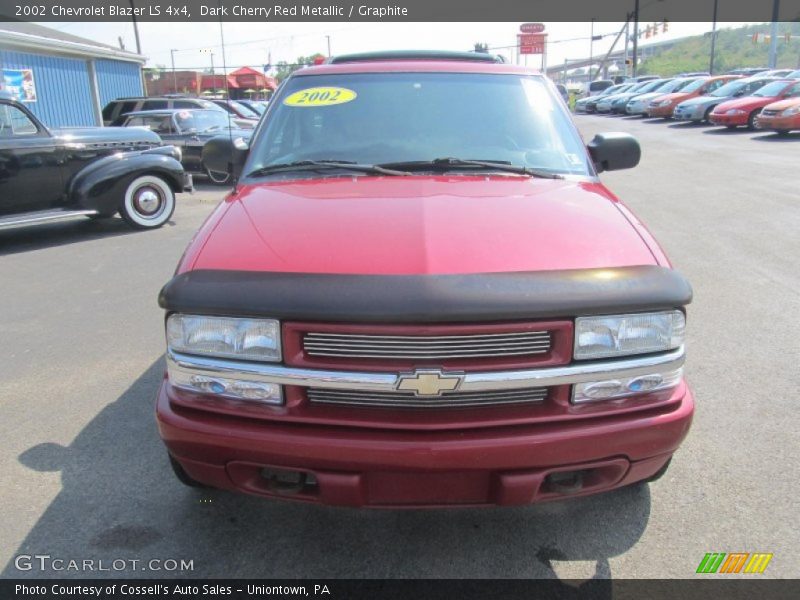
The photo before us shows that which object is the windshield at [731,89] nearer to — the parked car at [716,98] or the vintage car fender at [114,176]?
the parked car at [716,98]

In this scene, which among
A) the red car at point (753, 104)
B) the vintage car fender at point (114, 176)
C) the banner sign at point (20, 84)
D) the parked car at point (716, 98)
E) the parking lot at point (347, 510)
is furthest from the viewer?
the parked car at point (716, 98)

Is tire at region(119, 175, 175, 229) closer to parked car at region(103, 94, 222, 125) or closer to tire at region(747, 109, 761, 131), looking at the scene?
parked car at region(103, 94, 222, 125)

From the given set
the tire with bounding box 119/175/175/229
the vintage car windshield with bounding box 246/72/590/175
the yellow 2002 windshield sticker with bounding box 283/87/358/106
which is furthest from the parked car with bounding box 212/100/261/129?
the vintage car windshield with bounding box 246/72/590/175

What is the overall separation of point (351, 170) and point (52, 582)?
208cm

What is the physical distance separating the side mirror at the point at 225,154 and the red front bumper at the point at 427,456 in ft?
6.38

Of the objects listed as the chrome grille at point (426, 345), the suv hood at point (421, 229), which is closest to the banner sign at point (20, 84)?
the suv hood at point (421, 229)

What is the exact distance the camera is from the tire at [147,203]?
344 inches

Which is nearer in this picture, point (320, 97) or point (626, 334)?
point (626, 334)

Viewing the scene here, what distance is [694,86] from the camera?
2641 cm

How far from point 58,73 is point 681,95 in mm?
23194

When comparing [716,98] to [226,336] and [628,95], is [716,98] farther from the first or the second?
[226,336]

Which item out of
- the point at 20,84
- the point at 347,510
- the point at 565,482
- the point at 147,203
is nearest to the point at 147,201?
the point at 147,203

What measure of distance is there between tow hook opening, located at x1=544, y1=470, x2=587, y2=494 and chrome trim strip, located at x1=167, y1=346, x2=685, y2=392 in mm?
328

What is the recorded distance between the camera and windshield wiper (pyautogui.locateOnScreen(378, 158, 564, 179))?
9.68ft
